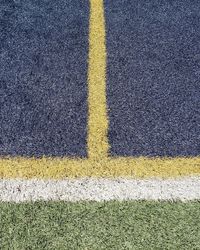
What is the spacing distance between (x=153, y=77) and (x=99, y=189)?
1141mm

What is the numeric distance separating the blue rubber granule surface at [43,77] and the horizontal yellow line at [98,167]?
0.08 m

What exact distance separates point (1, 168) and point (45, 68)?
998mm

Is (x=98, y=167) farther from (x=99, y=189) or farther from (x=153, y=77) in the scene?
(x=153, y=77)

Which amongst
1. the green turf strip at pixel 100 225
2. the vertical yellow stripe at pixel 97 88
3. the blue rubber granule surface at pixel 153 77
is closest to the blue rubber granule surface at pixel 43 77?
the vertical yellow stripe at pixel 97 88

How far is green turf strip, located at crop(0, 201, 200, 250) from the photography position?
2350 millimetres

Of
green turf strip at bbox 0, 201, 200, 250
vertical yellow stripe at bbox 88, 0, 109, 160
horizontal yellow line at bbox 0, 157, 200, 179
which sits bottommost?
green turf strip at bbox 0, 201, 200, 250

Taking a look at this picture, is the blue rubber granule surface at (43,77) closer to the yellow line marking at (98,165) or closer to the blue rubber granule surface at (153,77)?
the yellow line marking at (98,165)

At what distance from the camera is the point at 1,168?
2713 mm

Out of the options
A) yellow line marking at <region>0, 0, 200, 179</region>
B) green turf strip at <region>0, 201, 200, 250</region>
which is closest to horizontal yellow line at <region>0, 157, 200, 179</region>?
yellow line marking at <region>0, 0, 200, 179</region>

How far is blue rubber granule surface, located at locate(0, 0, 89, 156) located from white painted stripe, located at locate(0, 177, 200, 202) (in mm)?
252

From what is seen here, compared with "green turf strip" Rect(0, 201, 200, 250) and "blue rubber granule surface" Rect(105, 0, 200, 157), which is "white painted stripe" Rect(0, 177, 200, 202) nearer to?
"green turf strip" Rect(0, 201, 200, 250)

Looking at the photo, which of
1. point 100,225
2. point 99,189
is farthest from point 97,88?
point 100,225

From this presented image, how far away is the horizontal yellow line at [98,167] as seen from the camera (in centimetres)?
269

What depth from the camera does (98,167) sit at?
2748 millimetres
